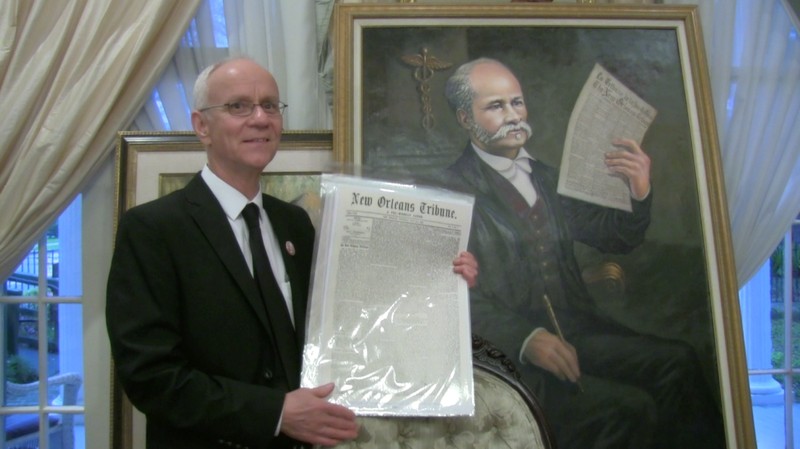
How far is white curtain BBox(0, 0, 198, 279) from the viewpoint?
7.44 feet

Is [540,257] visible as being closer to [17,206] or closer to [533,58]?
[533,58]

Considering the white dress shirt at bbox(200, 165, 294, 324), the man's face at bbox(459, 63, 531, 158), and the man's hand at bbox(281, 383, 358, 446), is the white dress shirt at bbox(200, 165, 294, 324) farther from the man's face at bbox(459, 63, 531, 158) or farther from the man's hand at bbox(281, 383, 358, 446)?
the man's face at bbox(459, 63, 531, 158)

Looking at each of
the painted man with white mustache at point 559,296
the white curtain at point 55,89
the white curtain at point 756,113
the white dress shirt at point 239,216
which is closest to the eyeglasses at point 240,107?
the white dress shirt at point 239,216

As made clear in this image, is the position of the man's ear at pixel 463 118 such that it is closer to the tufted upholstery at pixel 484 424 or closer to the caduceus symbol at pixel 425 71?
the caduceus symbol at pixel 425 71

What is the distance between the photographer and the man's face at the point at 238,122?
62.2 inches

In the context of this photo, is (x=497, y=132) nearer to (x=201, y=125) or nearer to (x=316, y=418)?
(x=201, y=125)

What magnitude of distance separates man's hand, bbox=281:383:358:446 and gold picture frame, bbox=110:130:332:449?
0.87 metres

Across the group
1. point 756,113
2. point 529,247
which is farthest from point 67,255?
point 756,113

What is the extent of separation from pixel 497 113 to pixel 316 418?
4.06 feet

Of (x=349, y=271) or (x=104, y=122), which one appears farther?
(x=104, y=122)

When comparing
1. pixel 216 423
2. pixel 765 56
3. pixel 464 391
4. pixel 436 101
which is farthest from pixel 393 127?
pixel 765 56

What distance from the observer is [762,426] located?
3059 mm

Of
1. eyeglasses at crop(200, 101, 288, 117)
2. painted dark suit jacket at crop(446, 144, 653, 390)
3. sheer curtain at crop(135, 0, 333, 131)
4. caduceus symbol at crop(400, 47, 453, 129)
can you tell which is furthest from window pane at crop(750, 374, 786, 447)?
eyeglasses at crop(200, 101, 288, 117)

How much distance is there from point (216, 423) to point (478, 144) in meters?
1.25
